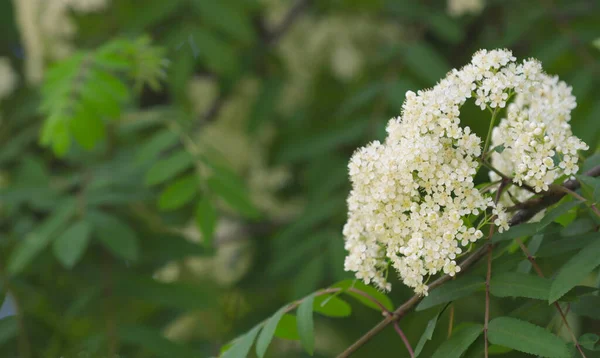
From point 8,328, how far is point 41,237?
0.30 m

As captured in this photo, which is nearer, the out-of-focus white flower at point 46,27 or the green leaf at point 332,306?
the green leaf at point 332,306

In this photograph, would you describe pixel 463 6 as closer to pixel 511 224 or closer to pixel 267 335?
pixel 511 224

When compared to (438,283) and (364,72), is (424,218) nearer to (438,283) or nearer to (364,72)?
(438,283)

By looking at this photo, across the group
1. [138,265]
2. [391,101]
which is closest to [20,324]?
[138,265]

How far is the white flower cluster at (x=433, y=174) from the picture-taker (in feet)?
3.81

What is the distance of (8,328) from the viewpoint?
92.3 inches

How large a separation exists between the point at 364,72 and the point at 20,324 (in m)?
1.75

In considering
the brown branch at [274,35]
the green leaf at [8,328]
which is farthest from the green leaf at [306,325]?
the brown branch at [274,35]

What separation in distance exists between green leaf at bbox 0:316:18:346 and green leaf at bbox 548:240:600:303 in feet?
5.73

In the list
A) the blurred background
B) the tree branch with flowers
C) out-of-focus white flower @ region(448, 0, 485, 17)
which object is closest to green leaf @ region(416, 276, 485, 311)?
the tree branch with flowers

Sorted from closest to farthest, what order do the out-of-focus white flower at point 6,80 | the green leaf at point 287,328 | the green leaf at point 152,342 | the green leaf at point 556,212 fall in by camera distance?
the green leaf at point 556,212, the green leaf at point 287,328, the green leaf at point 152,342, the out-of-focus white flower at point 6,80

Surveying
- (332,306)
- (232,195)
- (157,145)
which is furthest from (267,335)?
(157,145)

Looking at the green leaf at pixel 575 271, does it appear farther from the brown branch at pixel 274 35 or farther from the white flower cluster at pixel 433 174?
the brown branch at pixel 274 35

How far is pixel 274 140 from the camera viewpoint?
341cm
